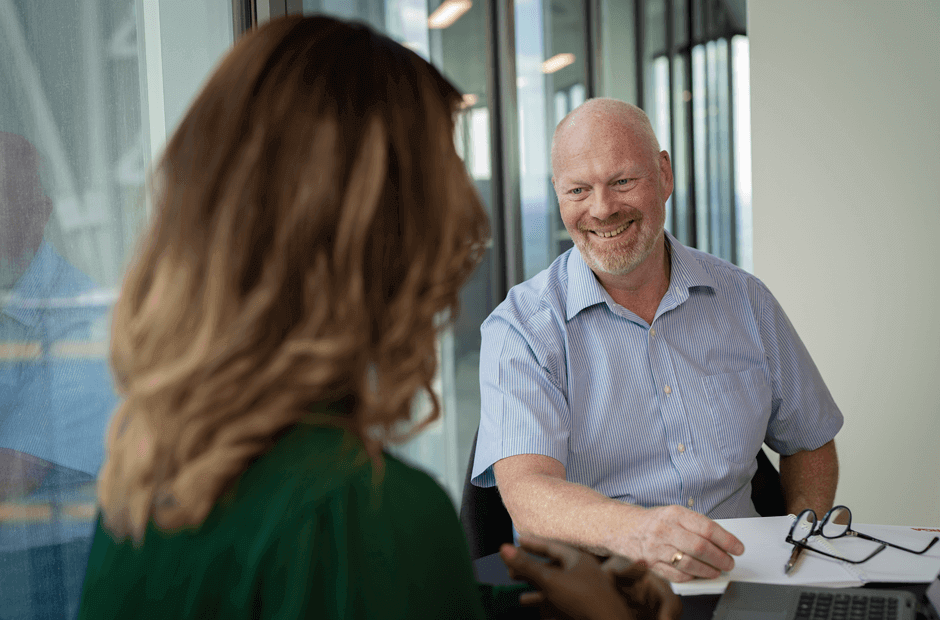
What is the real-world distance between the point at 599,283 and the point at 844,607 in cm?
111

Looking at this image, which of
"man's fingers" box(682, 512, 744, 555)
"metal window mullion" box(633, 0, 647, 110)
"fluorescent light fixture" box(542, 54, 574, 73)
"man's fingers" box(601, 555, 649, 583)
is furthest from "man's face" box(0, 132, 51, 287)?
"metal window mullion" box(633, 0, 647, 110)

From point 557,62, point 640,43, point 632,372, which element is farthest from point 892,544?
point 640,43

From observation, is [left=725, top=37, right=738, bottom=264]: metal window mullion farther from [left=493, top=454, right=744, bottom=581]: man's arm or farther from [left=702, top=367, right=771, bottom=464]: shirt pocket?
[left=493, top=454, right=744, bottom=581]: man's arm

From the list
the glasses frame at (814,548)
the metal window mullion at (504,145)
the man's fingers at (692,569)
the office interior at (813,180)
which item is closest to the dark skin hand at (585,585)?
the man's fingers at (692,569)

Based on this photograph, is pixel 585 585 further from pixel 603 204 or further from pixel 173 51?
pixel 173 51

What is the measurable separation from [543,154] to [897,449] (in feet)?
7.02

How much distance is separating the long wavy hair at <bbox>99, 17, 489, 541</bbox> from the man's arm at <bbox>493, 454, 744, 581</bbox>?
68 centimetres

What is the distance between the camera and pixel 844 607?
40.3 inches

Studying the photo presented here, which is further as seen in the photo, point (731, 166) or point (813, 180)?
point (731, 166)

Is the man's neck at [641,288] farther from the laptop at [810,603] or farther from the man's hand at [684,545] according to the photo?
the laptop at [810,603]

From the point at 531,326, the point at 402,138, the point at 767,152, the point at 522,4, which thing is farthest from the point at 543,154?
the point at 402,138

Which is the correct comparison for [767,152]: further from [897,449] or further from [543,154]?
[897,449]

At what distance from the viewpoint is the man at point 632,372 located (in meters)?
1.75

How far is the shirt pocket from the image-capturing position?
1.83 meters
